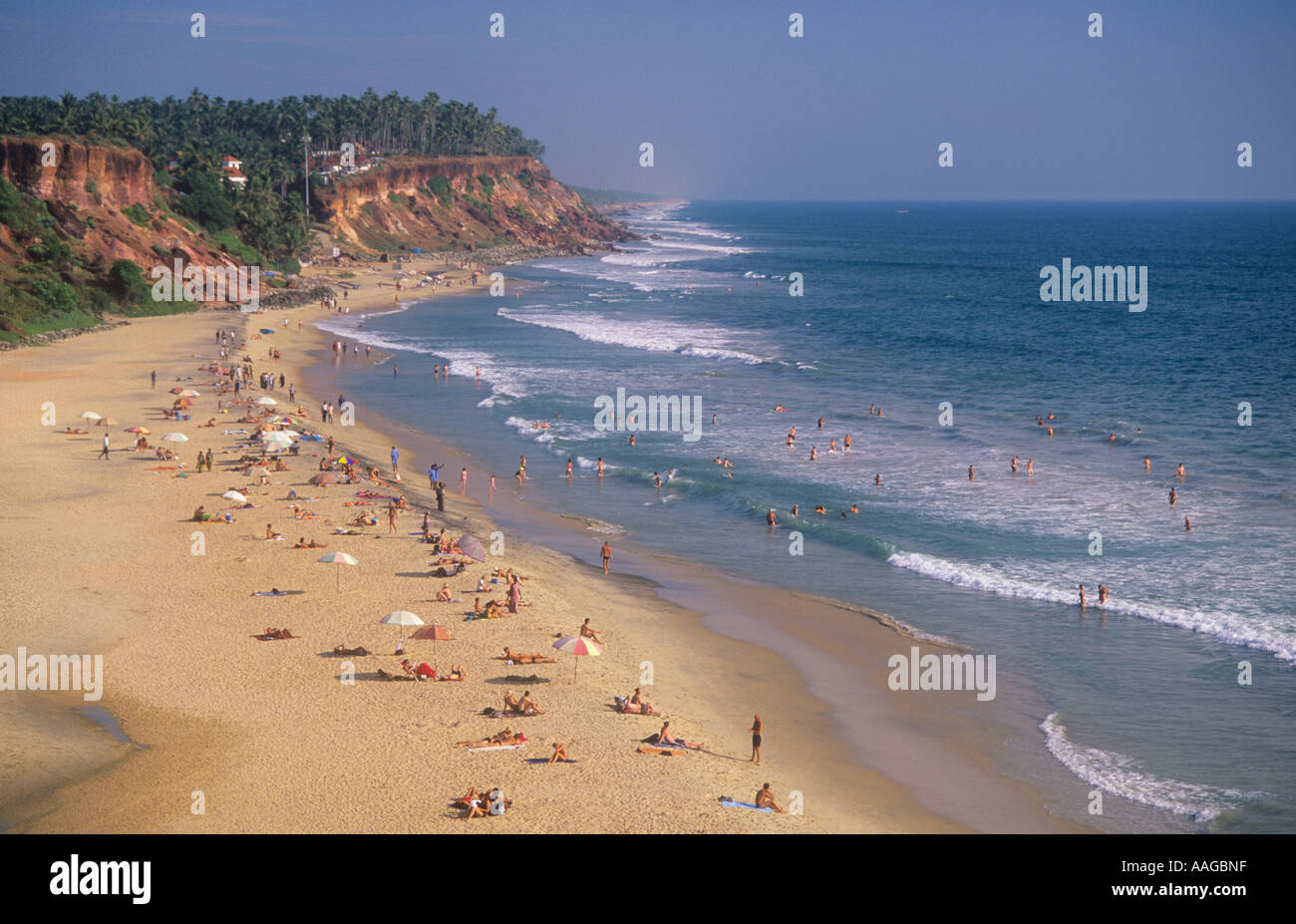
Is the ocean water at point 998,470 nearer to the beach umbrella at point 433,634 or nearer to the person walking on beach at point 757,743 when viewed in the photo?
the person walking on beach at point 757,743

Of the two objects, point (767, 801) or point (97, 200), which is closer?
→ point (767, 801)

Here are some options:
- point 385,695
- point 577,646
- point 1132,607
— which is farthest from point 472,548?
point 1132,607

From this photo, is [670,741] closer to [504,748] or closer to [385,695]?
[504,748]

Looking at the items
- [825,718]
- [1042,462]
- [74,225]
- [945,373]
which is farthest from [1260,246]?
[825,718]

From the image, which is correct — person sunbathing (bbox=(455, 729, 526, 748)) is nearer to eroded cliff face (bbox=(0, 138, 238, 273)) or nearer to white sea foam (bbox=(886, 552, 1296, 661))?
white sea foam (bbox=(886, 552, 1296, 661))

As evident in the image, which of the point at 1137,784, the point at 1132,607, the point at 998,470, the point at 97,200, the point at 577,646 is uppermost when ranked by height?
the point at 97,200

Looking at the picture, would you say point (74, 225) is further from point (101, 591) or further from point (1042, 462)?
point (1042, 462)

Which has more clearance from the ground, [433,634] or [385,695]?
[433,634]
